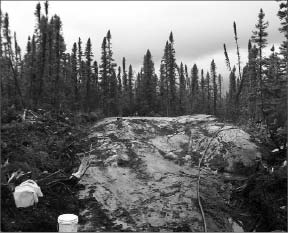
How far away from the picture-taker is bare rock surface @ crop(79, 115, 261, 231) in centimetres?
761

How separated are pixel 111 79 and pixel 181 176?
37.5m

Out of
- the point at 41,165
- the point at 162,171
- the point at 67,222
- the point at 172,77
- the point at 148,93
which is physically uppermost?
the point at 172,77

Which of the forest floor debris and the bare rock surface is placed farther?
the bare rock surface

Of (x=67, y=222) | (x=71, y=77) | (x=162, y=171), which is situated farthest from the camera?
(x=71, y=77)

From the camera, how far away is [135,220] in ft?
24.5

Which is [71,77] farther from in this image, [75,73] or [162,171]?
[162,171]

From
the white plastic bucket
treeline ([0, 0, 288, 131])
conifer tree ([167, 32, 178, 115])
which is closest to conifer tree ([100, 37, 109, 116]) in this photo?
treeline ([0, 0, 288, 131])

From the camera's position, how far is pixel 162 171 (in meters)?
9.88

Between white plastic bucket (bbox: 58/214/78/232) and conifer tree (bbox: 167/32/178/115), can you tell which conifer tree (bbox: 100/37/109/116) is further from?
white plastic bucket (bbox: 58/214/78/232)

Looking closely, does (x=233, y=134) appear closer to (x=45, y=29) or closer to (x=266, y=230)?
(x=266, y=230)

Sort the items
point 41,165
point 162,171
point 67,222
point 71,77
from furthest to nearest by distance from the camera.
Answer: point 71,77, point 162,171, point 41,165, point 67,222

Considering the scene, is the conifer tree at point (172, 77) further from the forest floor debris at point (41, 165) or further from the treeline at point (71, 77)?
the forest floor debris at point (41, 165)

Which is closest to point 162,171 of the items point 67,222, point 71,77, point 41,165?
point 41,165

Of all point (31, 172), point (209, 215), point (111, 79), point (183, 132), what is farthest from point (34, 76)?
point (209, 215)
